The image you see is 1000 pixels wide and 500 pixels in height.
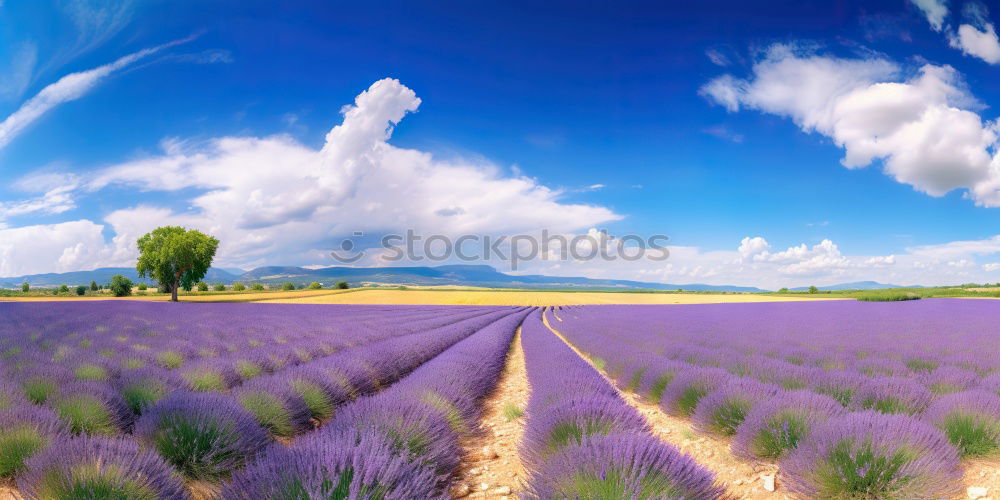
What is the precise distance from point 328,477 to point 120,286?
70.4 meters

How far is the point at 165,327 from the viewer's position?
1329 cm

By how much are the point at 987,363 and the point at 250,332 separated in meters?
15.9

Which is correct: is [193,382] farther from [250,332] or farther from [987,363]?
[987,363]

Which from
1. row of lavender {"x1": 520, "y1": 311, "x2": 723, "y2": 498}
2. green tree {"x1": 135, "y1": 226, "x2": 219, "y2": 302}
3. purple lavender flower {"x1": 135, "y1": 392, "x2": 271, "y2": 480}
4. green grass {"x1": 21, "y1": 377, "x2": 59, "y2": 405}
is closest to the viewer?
row of lavender {"x1": 520, "y1": 311, "x2": 723, "y2": 498}

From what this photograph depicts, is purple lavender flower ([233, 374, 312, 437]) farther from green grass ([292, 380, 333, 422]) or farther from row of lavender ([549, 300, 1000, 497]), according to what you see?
row of lavender ([549, 300, 1000, 497])

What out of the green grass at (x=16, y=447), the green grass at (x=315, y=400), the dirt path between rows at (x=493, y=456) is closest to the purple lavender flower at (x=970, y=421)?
the dirt path between rows at (x=493, y=456)

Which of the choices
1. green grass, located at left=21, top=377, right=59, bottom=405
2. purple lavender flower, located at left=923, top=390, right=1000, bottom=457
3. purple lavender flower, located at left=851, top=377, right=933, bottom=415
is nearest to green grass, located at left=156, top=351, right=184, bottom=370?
green grass, located at left=21, top=377, right=59, bottom=405

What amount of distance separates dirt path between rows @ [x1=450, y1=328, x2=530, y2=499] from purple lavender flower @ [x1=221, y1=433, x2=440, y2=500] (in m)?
0.65

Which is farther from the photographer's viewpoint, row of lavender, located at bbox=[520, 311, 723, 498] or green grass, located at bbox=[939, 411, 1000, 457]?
green grass, located at bbox=[939, 411, 1000, 457]

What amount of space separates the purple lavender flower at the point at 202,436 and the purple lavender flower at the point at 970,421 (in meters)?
5.54

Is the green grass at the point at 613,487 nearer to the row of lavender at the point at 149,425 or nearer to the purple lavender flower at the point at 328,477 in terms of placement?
the purple lavender flower at the point at 328,477

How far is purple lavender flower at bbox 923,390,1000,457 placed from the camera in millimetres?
3797

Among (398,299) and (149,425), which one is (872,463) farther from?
(398,299)

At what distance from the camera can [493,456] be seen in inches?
159
